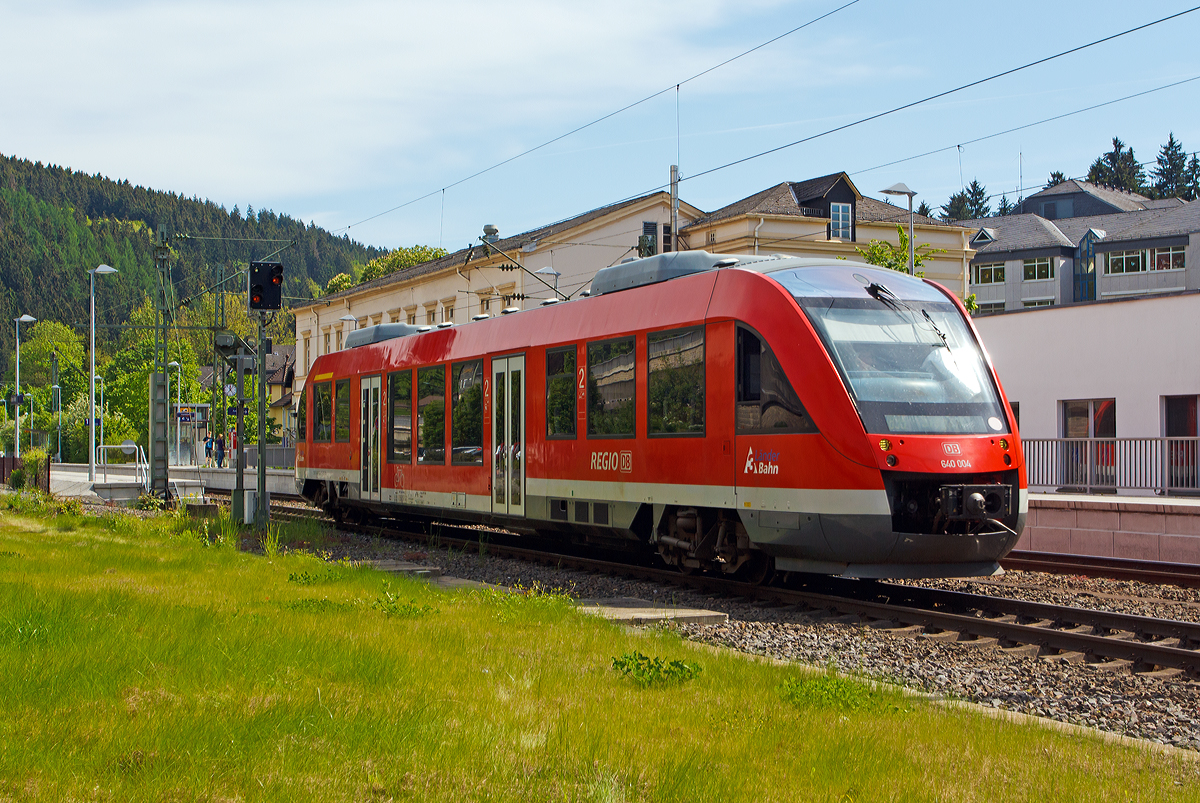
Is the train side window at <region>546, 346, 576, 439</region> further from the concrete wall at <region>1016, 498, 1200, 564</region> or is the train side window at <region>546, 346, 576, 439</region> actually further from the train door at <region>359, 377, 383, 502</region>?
the concrete wall at <region>1016, 498, 1200, 564</region>

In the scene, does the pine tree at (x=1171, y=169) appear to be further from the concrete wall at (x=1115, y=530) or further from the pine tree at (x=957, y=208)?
the concrete wall at (x=1115, y=530)

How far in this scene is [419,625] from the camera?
8.42 meters

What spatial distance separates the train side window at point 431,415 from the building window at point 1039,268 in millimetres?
65280

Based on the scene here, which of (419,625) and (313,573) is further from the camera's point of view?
(313,573)

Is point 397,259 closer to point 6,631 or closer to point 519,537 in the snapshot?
point 519,537

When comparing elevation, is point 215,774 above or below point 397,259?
below

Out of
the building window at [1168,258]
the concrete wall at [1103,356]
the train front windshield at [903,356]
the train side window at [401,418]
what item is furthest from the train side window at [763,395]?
the building window at [1168,258]

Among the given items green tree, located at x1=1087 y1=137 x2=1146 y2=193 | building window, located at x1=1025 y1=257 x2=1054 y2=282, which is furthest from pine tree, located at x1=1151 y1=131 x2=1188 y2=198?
building window, located at x1=1025 y1=257 x2=1054 y2=282

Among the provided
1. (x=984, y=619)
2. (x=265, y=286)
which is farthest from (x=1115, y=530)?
(x=265, y=286)

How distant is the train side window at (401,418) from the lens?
18.5 m

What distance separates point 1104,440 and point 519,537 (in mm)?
10146

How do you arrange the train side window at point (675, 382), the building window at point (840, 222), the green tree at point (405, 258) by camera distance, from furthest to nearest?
the green tree at point (405, 258) < the building window at point (840, 222) < the train side window at point (675, 382)

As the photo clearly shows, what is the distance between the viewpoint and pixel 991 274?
76625mm

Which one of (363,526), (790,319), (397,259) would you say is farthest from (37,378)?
(790,319)
